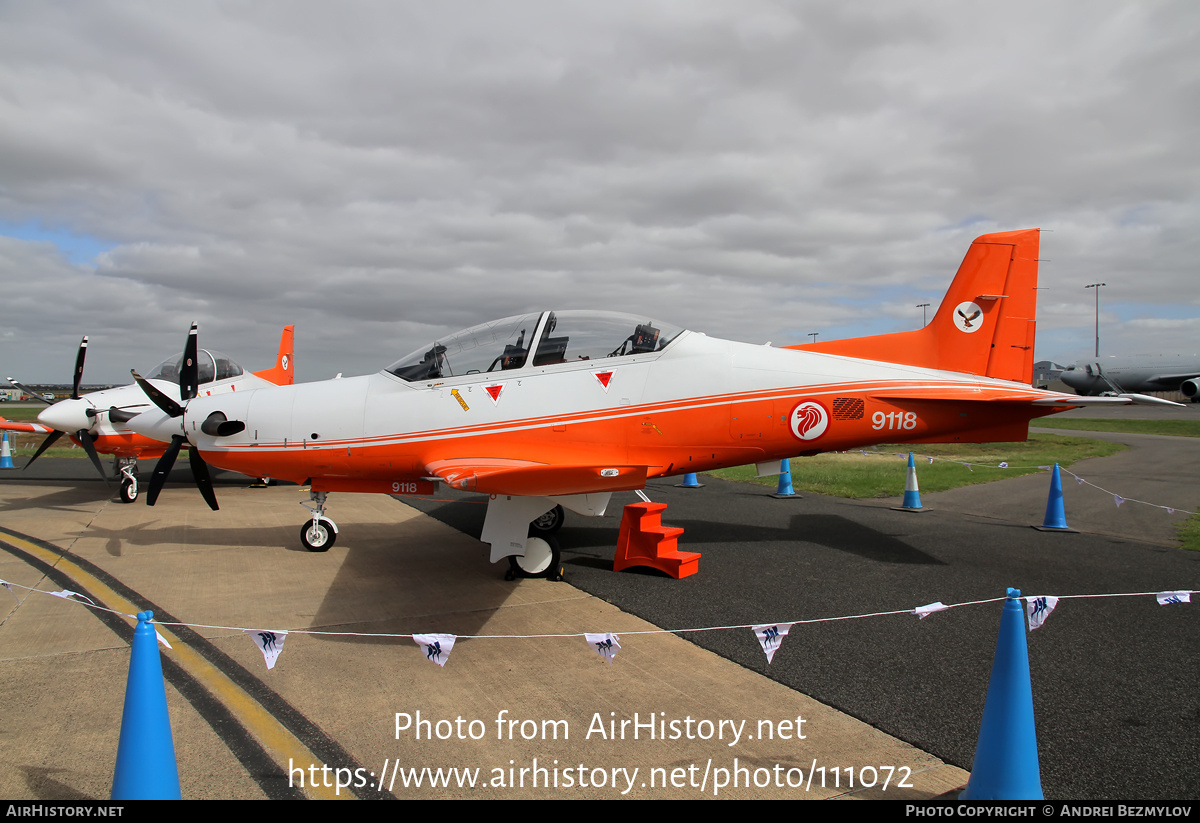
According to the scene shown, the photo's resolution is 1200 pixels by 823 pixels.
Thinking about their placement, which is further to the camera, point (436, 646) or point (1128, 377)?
point (1128, 377)

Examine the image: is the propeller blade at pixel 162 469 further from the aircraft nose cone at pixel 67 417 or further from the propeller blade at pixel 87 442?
A: the aircraft nose cone at pixel 67 417

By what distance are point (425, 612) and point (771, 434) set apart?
398 centimetres

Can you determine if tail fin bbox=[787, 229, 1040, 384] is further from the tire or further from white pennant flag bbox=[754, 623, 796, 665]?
white pennant flag bbox=[754, 623, 796, 665]

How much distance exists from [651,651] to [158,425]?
653 cm

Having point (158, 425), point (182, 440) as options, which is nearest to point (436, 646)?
point (182, 440)

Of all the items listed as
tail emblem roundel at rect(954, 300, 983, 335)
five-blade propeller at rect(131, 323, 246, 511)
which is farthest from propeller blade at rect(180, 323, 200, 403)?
tail emblem roundel at rect(954, 300, 983, 335)

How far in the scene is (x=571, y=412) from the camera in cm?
660

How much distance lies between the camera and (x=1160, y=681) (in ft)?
13.5

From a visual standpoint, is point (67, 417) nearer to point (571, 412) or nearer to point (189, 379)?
point (189, 379)

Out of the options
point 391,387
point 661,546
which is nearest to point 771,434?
point 661,546

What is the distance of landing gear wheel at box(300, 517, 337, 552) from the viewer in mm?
7812

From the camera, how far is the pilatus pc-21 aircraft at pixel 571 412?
21.7ft

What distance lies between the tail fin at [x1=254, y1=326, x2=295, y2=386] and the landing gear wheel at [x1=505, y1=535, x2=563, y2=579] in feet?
38.1

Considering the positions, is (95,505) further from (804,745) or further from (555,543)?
(804,745)
